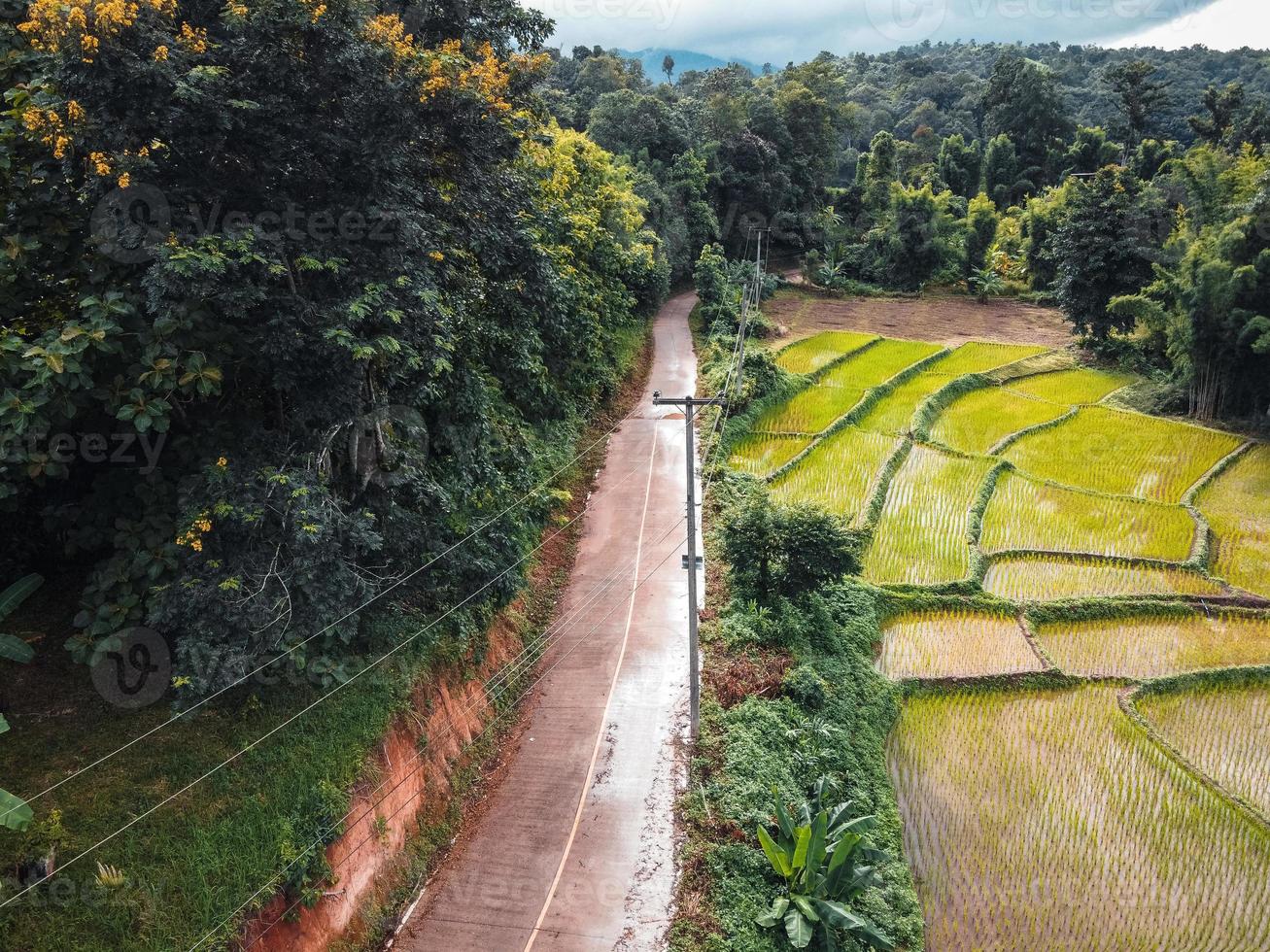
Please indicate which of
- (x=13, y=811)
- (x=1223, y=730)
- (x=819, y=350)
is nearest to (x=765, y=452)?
(x=819, y=350)

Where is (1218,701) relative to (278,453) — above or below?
below

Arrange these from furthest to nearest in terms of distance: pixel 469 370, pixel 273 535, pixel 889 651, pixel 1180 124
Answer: pixel 1180 124 → pixel 889 651 → pixel 469 370 → pixel 273 535

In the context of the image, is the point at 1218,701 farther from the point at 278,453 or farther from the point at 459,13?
the point at 459,13

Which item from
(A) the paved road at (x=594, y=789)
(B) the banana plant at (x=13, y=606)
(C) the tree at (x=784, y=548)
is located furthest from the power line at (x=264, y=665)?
(C) the tree at (x=784, y=548)

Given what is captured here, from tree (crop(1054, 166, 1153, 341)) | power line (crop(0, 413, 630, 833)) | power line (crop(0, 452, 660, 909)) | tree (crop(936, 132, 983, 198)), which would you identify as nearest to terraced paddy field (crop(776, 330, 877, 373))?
tree (crop(1054, 166, 1153, 341))

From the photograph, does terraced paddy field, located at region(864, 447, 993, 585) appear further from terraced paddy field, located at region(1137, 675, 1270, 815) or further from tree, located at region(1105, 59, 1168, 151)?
tree, located at region(1105, 59, 1168, 151)

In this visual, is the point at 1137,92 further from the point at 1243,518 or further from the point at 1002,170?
the point at 1243,518

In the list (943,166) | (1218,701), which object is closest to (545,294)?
(1218,701)

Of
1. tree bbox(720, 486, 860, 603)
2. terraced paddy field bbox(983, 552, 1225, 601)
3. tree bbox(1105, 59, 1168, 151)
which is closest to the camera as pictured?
tree bbox(720, 486, 860, 603)
